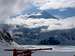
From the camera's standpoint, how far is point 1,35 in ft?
562

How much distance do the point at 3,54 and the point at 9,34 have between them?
91579 millimetres

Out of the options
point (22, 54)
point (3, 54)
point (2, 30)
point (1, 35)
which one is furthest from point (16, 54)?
point (1, 35)

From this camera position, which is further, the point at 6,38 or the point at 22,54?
the point at 6,38

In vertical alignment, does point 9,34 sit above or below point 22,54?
above

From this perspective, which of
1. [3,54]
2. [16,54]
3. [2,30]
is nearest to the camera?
[16,54]

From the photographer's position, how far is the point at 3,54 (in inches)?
3369

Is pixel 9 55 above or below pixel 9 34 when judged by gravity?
below

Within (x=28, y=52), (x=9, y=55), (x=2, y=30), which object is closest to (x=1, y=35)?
(x=2, y=30)

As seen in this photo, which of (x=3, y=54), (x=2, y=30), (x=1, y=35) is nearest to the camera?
(x=3, y=54)

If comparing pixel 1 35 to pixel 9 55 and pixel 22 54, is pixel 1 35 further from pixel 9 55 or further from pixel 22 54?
pixel 22 54

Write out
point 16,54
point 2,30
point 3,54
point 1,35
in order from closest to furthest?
point 16,54 < point 3,54 < point 2,30 < point 1,35

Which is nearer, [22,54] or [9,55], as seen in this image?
[22,54]

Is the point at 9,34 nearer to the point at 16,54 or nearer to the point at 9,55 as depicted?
the point at 9,55

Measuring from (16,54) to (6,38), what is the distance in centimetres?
11274
